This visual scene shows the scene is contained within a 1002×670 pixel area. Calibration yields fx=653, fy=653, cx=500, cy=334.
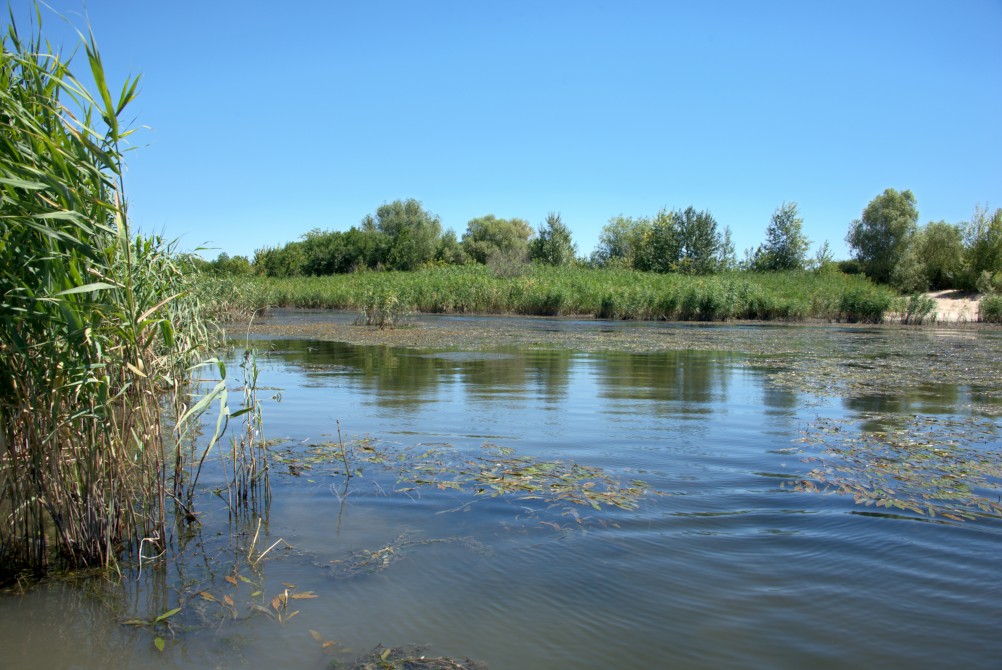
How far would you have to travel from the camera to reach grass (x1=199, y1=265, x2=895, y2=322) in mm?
39938

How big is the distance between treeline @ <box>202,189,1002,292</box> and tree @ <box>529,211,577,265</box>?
0.34 ft

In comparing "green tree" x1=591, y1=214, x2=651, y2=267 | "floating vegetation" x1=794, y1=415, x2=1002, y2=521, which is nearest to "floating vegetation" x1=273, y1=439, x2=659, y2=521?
"floating vegetation" x1=794, y1=415, x2=1002, y2=521

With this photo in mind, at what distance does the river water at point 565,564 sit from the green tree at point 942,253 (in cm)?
5408

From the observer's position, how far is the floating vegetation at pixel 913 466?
6535 millimetres

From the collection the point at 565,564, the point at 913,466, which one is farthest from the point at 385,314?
the point at 565,564

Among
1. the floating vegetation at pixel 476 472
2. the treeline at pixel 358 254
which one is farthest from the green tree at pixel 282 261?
the floating vegetation at pixel 476 472

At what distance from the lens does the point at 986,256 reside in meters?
49.8

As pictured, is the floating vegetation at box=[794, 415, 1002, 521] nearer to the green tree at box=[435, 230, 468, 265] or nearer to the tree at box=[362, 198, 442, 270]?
the tree at box=[362, 198, 442, 270]

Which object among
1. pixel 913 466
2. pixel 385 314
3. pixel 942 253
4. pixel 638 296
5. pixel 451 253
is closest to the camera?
pixel 913 466

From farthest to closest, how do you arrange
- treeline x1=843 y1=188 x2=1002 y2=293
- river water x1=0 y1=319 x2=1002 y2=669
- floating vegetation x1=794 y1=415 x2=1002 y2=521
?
treeline x1=843 y1=188 x2=1002 y2=293, floating vegetation x1=794 y1=415 x2=1002 y2=521, river water x1=0 y1=319 x2=1002 y2=669

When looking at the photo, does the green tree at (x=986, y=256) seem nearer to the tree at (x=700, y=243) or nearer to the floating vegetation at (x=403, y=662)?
the tree at (x=700, y=243)

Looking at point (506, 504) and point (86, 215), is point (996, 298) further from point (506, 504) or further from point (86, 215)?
point (86, 215)

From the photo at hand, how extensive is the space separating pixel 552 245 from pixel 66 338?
211 ft

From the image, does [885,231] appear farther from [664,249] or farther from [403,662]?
[403,662]
